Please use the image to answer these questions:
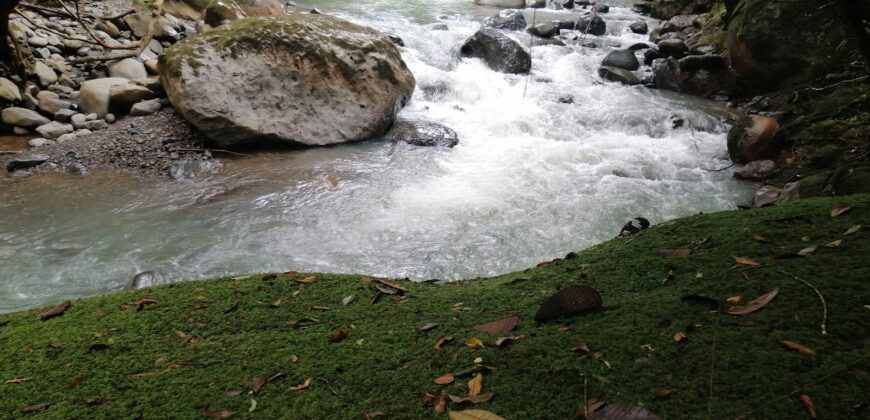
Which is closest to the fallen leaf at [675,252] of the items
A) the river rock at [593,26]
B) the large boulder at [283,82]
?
the large boulder at [283,82]

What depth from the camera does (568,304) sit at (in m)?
2.12

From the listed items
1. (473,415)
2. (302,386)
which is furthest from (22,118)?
(473,415)

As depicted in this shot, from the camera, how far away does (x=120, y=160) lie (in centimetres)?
668

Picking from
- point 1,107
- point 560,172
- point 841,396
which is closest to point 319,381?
point 841,396

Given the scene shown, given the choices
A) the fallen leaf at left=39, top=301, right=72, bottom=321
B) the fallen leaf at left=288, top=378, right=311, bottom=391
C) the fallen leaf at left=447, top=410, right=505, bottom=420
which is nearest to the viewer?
the fallen leaf at left=447, top=410, right=505, bottom=420

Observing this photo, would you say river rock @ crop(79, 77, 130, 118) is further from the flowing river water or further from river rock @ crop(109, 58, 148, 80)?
the flowing river water

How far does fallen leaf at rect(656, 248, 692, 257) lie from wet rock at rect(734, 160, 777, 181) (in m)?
4.94

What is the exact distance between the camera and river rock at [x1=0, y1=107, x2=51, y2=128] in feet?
22.7

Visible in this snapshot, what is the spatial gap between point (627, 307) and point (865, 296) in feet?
2.52

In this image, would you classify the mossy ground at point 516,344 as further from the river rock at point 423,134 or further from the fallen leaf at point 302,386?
the river rock at point 423,134

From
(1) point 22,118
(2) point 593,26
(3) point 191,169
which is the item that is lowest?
(3) point 191,169

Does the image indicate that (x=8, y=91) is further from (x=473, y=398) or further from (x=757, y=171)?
(x=757, y=171)

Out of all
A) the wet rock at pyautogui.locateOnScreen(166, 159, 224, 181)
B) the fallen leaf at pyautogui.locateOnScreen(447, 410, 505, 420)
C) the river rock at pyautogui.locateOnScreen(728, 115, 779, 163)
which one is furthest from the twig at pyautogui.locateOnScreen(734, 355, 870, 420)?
the wet rock at pyautogui.locateOnScreen(166, 159, 224, 181)

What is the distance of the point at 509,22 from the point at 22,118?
39.1 ft
